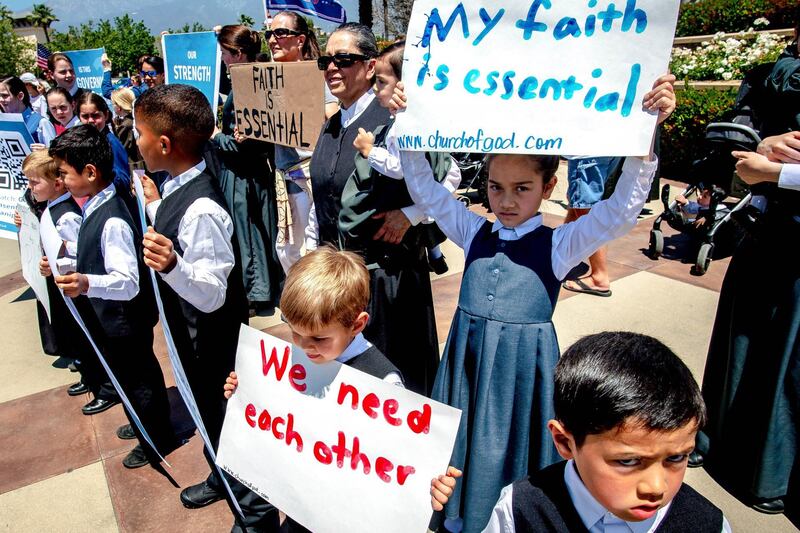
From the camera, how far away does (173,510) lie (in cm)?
257

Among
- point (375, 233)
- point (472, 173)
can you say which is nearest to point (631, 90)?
point (375, 233)

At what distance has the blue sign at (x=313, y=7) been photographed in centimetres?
437

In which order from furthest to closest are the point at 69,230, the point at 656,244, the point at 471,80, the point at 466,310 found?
the point at 656,244, the point at 69,230, the point at 466,310, the point at 471,80

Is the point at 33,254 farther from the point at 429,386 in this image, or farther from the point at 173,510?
the point at 429,386

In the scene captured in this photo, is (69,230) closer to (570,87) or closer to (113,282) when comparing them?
(113,282)

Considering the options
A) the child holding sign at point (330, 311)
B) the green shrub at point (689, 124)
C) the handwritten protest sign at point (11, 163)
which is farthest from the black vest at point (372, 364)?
the green shrub at point (689, 124)

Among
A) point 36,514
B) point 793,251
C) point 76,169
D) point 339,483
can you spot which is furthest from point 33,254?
point 793,251

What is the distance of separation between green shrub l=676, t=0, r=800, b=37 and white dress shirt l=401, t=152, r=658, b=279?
11704 mm

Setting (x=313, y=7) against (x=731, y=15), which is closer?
(x=313, y=7)

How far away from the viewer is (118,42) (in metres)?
58.8

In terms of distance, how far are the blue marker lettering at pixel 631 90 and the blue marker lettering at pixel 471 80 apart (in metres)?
0.42

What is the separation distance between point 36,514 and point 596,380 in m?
2.73

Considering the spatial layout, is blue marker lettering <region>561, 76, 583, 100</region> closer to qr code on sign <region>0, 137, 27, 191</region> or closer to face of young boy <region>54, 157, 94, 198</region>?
face of young boy <region>54, 157, 94, 198</region>

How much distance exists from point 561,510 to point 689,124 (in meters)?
8.15
